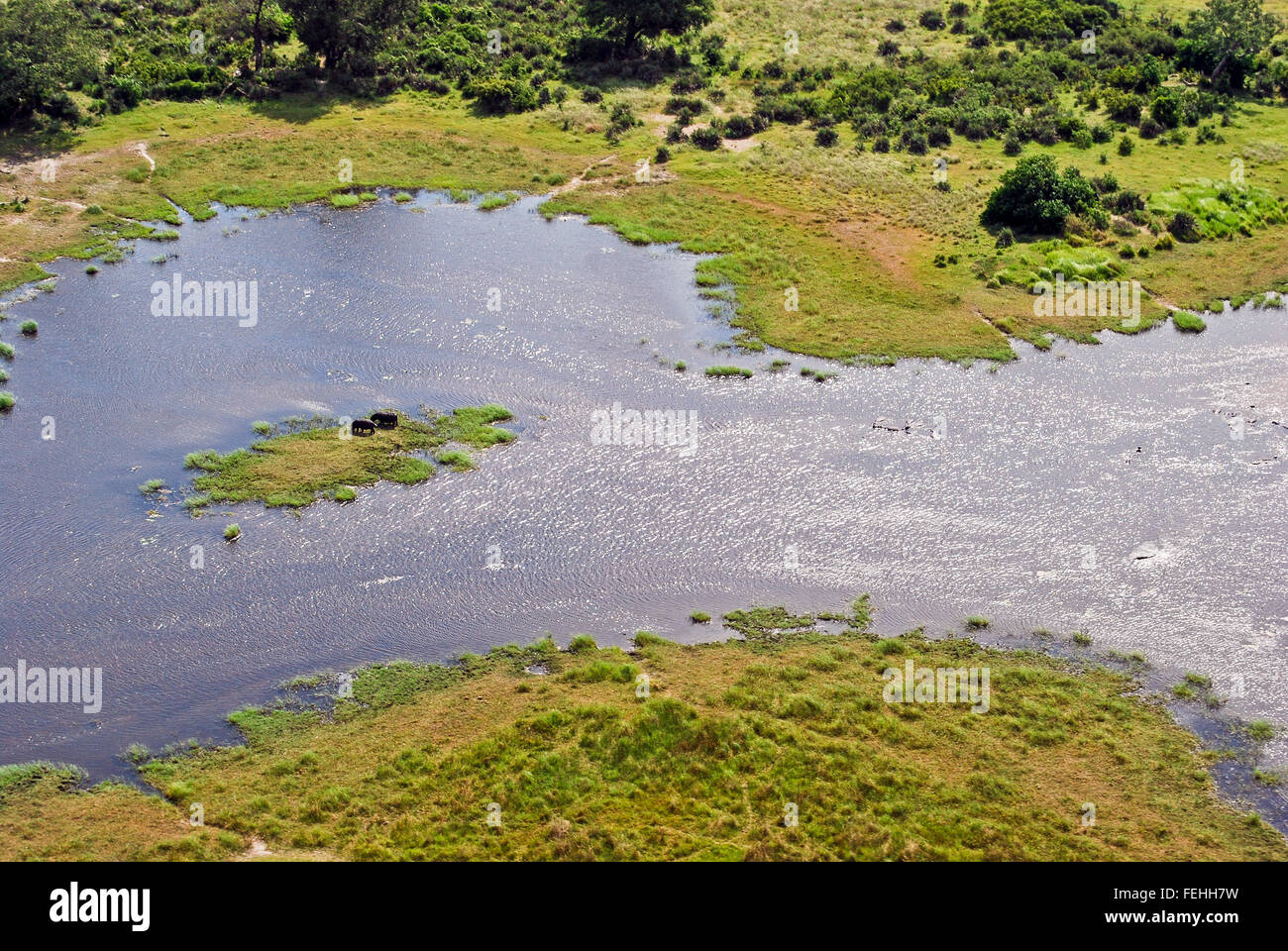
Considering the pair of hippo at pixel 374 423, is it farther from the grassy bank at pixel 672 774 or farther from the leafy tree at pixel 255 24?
the leafy tree at pixel 255 24

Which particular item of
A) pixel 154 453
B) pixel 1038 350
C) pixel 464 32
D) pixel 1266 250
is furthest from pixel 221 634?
pixel 464 32

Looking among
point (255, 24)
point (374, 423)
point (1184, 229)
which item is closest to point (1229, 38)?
point (1184, 229)

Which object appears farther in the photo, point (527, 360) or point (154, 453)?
point (527, 360)

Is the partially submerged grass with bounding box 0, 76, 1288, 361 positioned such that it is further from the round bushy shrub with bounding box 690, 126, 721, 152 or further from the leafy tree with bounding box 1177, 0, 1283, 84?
the leafy tree with bounding box 1177, 0, 1283, 84

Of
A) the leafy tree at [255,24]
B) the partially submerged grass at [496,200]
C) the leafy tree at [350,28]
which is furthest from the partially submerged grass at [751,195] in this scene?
the leafy tree at [255,24]

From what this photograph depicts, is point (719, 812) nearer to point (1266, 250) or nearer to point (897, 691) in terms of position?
point (897, 691)

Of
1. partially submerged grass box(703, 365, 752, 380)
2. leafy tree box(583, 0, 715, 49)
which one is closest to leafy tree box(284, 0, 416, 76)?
leafy tree box(583, 0, 715, 49)
